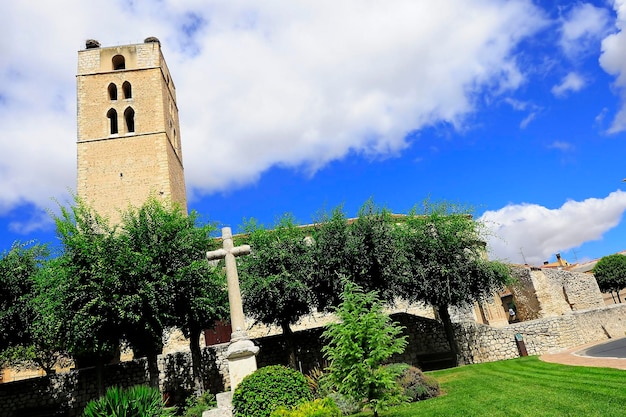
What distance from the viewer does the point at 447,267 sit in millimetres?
20578

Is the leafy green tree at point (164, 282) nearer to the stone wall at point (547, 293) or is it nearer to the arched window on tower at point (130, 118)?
the arched window on tower at point (130, 118)

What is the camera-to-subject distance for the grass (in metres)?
8.27

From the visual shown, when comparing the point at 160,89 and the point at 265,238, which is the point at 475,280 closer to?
the point at 265,238

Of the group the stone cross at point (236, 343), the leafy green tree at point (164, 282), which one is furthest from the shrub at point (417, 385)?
the leafy green tree at point (164, 282)

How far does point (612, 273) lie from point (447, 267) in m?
38.4

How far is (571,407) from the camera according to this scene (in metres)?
8.27

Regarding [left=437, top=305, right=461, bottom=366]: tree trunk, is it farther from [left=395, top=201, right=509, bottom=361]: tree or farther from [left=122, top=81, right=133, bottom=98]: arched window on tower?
[left=122, top=81, right=133, bottom=98]: arched window on tower

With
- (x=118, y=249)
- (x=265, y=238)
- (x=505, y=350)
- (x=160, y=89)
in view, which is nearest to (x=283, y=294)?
(x=265, y=238)

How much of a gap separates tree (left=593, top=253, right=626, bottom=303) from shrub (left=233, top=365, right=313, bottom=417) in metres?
50.7

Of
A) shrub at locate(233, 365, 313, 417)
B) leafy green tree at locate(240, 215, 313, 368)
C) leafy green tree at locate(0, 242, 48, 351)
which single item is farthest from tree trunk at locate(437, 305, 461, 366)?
leafy green tree at locate(0, 242, 48, 351)

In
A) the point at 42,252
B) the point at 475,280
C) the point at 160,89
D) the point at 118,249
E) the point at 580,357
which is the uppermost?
the point at 160,89

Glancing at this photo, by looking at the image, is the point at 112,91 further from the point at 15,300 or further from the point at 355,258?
the point at 355,258

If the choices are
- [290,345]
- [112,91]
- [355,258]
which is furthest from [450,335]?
[112,91]

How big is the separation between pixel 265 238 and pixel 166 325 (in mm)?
5842
